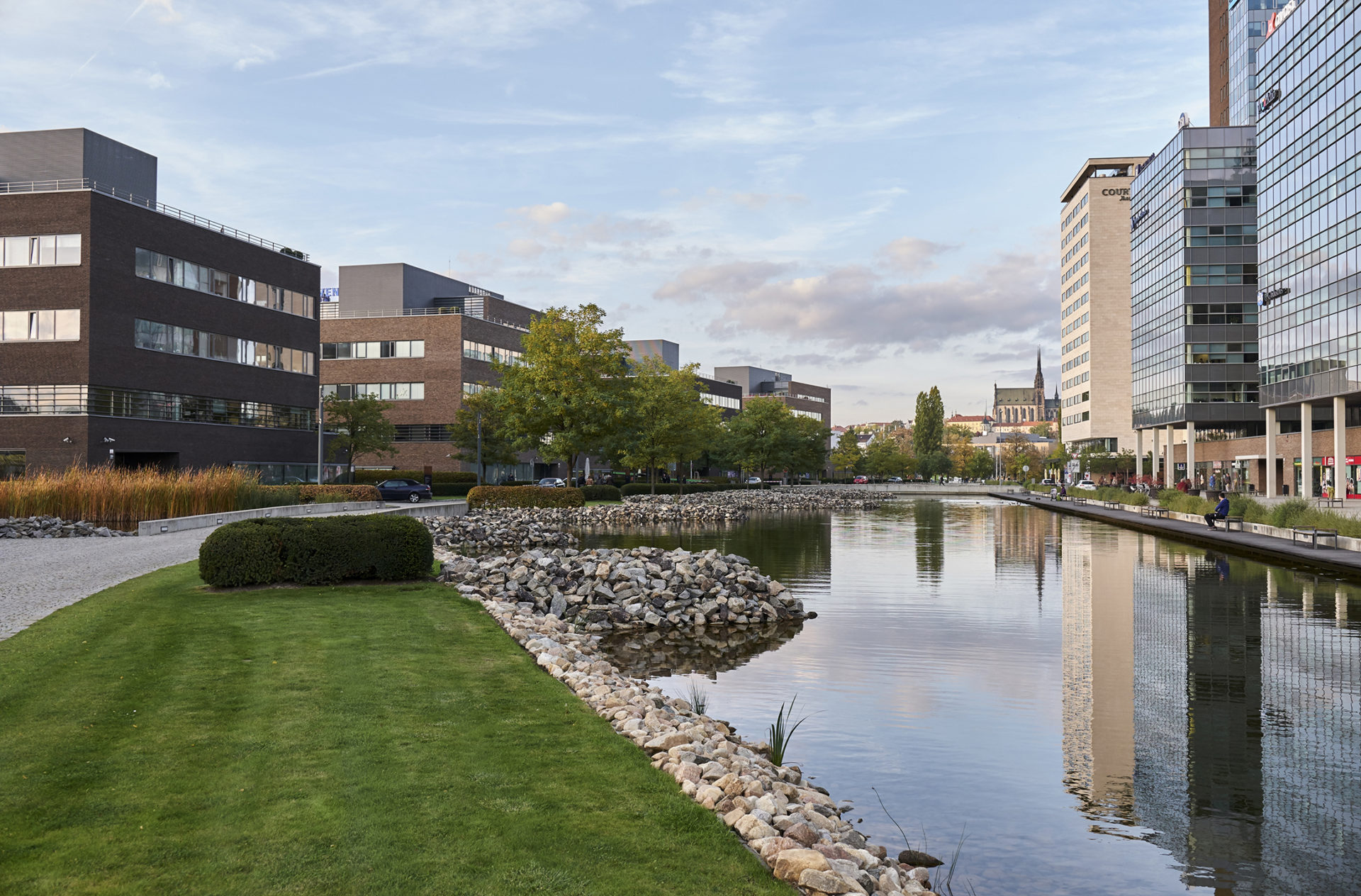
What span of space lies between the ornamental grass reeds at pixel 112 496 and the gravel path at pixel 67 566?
2.38 m

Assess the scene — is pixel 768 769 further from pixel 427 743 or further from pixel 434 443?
pixel 434 443

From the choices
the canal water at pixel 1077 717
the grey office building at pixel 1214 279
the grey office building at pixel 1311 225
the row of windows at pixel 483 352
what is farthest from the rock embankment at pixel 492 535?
the grey office building at pixel 1214 279

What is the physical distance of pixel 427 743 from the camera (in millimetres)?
7527

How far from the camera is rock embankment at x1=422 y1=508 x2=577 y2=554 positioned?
29812 mm

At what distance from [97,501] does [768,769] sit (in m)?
29.3

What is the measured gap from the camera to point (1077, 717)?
10.8 metres

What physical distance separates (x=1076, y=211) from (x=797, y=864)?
147 metres

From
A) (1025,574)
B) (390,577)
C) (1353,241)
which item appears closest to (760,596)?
(390,577)

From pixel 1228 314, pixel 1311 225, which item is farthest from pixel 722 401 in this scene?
pixel 1311 225

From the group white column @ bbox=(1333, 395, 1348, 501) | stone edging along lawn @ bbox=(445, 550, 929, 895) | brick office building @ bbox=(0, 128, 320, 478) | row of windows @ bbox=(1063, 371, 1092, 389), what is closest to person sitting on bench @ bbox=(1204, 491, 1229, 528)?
white column @ bbox=(1333, 395, 1348, 501)

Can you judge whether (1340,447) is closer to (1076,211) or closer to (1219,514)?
(1219,514)

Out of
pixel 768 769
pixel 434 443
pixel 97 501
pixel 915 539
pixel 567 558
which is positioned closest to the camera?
pixel 768 769

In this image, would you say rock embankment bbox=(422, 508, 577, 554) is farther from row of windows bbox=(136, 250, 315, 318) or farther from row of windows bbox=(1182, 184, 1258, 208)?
row of windows bbox=(1182, 184, 1258, 208)

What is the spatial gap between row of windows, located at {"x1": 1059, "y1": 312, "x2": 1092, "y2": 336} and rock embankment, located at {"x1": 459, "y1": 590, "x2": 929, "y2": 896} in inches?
5239
